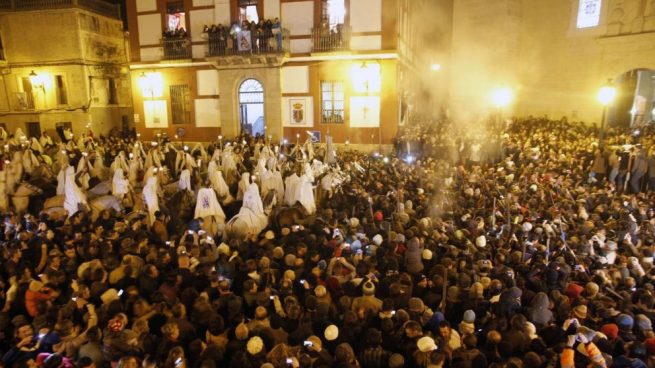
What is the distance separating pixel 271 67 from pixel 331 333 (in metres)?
16.7

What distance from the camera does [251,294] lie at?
5262mm

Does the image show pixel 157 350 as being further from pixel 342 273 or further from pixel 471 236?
pixel 471 236

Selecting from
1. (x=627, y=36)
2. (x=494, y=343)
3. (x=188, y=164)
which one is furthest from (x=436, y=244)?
(x=627, y=36)

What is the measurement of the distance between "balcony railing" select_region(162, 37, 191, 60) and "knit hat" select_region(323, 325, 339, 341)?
19299 millimetres

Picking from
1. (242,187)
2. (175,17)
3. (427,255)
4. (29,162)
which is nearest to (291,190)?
(242,187)

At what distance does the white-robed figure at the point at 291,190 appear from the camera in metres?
9.91

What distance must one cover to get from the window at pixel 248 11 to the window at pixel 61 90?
12.1 meters

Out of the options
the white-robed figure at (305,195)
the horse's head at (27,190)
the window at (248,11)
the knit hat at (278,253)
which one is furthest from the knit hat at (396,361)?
the window at (248,11)

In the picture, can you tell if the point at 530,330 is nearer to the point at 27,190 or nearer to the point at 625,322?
the point at 625,322

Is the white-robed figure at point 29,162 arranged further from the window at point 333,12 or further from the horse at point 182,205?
the window at point 333,12

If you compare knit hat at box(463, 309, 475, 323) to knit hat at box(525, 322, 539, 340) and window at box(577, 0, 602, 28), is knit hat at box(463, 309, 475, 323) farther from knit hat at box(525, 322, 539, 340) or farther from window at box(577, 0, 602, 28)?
window at box(577, 0, 602, 28)

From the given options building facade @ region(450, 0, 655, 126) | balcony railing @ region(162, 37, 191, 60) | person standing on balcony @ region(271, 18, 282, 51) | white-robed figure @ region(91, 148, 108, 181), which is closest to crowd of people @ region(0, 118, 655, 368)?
white-robed figure @ region(91, 148, 108, 181)

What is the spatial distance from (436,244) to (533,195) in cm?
415

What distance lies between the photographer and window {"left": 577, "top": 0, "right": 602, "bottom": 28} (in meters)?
22.4
